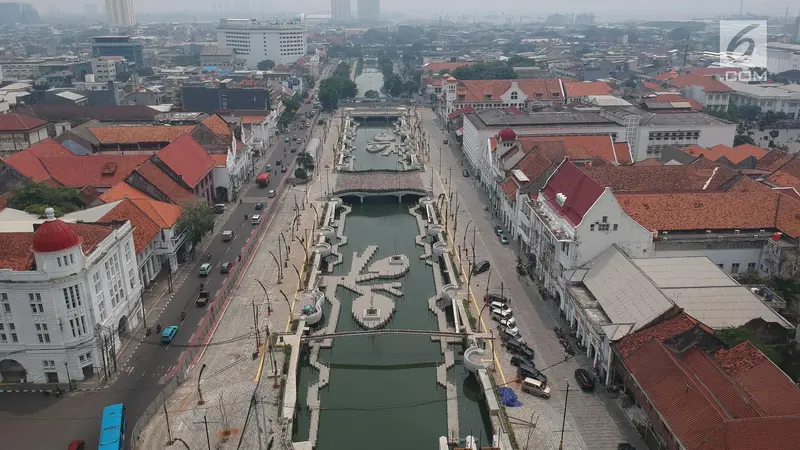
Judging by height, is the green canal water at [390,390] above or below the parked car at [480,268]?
below

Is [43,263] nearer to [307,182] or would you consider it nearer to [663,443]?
[663,443]

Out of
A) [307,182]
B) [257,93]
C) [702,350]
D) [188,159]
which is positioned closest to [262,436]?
[702,350]

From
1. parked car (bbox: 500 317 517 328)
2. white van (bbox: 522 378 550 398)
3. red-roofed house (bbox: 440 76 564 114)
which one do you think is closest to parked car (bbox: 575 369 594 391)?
white van (bbox: 522 378 550 398)

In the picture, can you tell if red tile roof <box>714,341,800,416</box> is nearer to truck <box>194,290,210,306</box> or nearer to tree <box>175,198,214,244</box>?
truck <box>194,290,210,306</box>

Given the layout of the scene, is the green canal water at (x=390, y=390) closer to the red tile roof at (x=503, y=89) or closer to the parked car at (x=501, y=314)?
the parked car at (x=501, y=314)

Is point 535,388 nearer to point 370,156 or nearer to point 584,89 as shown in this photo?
point 370,156

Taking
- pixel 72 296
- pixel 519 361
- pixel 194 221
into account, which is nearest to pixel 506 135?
pixel 194 221

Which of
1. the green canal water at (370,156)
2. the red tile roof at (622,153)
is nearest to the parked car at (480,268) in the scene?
the red tile roof at (622,153)
